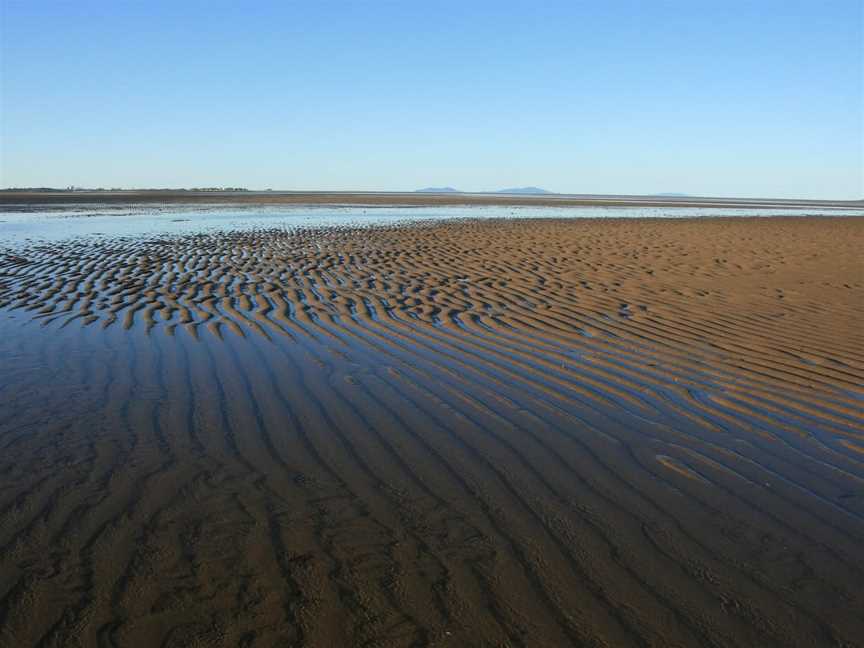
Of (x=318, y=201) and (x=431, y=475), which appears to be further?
(x=318, y=201)

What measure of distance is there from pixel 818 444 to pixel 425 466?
9.37ft

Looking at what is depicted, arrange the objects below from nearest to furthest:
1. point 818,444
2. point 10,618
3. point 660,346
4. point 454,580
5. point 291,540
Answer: point 10,618 < point 454,580 < point 291,540 < point 818,444 < point 660,346

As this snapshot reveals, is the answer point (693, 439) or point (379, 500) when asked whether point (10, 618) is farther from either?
point (693, 439)

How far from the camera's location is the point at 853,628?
2703 millimetres

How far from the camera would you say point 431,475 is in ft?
13.3

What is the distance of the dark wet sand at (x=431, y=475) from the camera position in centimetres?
276

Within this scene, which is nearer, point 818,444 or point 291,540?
point 291,540

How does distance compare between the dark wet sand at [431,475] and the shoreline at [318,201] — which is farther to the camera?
the shoreline at [318,201]

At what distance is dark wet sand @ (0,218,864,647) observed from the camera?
2.76 m

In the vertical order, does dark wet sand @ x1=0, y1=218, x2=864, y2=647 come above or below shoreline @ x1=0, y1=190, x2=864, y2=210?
above

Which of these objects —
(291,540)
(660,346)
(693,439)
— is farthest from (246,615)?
(660,346)

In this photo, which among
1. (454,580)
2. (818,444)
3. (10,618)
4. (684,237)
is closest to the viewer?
(10,618)

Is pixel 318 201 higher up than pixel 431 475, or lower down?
lower down

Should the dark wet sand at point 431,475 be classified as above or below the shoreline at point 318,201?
above
